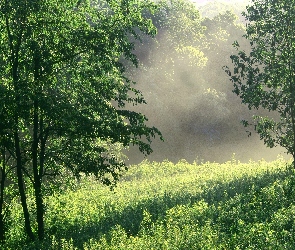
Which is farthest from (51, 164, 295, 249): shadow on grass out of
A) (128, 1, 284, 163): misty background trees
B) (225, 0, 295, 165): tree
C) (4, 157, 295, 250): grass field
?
(128, 1, 284, 163): misty background trees

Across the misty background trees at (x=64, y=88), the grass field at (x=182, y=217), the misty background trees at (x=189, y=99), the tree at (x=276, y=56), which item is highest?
the misty background trees at (x=189, y=99)

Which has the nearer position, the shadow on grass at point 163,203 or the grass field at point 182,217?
the grass field at point 182,217

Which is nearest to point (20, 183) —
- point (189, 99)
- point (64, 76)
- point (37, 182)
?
point (37, 182)

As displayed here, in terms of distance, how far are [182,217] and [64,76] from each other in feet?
19.3

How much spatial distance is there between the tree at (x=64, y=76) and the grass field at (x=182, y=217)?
2.04 meters

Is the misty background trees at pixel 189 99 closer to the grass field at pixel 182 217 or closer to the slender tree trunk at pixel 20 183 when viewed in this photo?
the grass field at pixel 182 217

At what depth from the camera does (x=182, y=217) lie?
12859mm

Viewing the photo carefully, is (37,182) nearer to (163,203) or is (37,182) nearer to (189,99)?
(163,203)

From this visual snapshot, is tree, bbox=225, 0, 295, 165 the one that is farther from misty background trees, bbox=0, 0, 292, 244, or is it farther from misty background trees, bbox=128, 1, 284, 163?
misty background trees, bbox=128, 1, 284, 163

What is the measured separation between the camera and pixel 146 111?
50.6 metres

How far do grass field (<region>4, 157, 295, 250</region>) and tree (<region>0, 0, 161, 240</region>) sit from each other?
2.04 meters

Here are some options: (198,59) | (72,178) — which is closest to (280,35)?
(72,178)

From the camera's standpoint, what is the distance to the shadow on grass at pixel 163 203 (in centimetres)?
1412

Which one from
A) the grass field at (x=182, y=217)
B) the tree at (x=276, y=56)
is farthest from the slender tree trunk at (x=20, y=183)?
the tree at (x=276, y=56)
